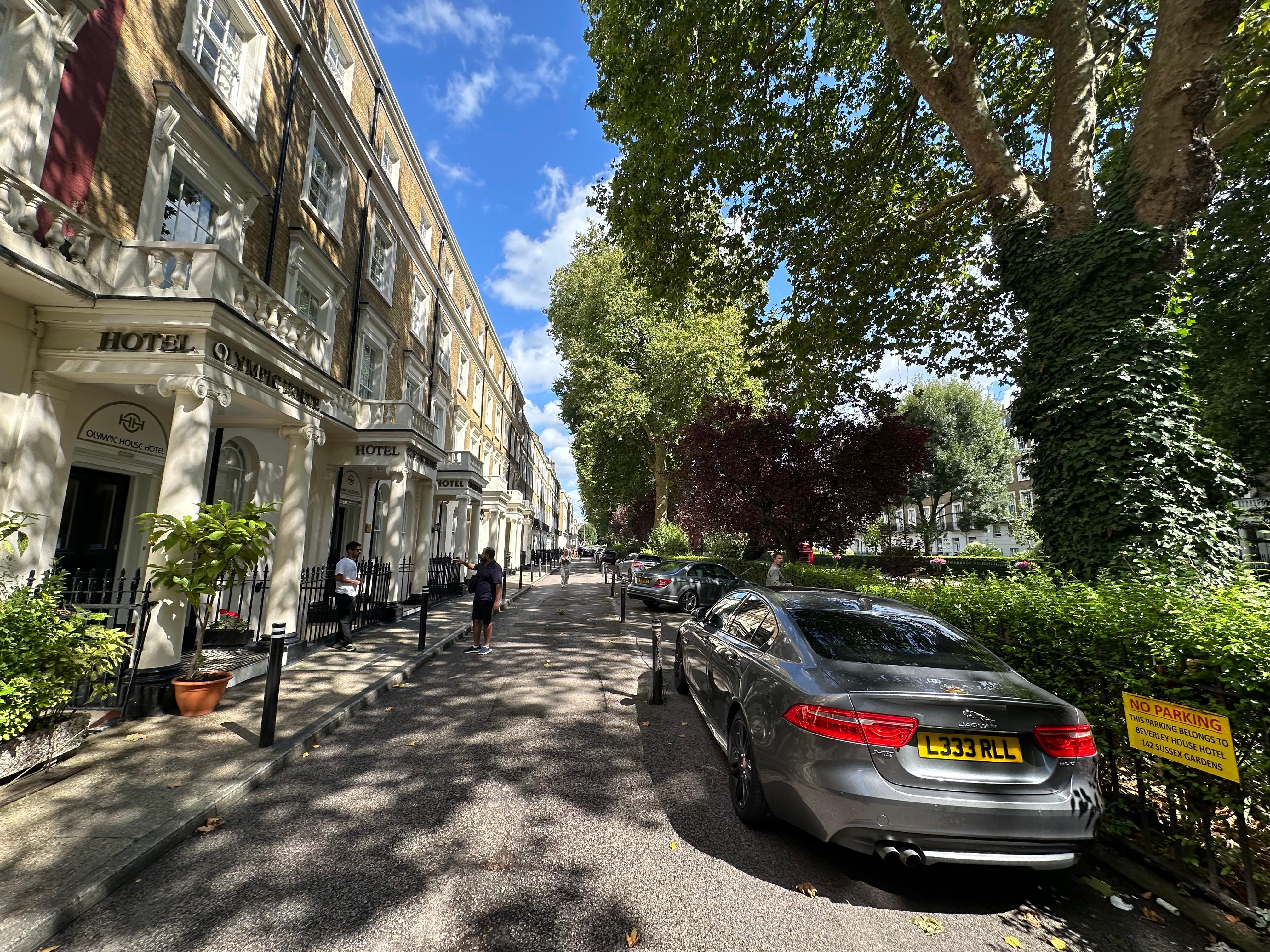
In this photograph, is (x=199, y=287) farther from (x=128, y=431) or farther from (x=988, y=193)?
(x=988, y=193)

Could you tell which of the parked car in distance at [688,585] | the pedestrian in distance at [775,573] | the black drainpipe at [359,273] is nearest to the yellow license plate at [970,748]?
the pedestrian in distance at [775,573]

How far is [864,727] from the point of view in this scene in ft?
9.45

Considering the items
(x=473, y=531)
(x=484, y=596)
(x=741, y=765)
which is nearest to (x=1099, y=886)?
(x=741, y=765)

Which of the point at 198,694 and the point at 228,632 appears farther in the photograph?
the point at 228,632

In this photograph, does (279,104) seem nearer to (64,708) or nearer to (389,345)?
(389,345)

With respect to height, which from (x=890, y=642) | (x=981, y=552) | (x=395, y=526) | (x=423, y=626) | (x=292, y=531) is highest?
(x=395, y=526)

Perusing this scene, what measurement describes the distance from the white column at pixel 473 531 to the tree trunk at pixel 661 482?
1042cm

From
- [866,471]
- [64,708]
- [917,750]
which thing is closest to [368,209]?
[64,708]

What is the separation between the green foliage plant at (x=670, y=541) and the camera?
29.0 metres

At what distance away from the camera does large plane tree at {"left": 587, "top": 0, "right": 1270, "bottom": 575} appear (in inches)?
229

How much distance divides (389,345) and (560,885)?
15.4 m

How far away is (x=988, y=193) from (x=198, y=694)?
11714mm

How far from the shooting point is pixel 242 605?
31.8ft

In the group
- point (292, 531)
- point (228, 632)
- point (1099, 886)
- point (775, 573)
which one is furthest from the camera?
point (775, 573)
